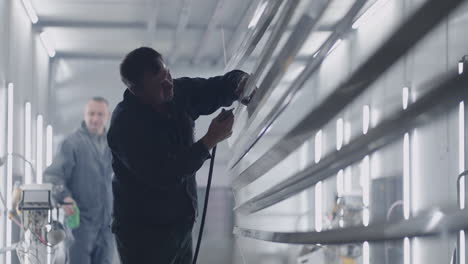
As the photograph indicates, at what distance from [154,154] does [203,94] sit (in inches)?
10.8

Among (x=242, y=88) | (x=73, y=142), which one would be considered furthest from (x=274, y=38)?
(x=73, y=142)

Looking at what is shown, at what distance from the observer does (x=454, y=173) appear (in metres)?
0.79

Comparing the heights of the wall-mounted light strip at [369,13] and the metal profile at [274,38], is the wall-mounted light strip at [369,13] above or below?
below

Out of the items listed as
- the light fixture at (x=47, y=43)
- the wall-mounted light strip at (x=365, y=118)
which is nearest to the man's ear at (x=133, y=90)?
the wall-mounted light strip at (x=365, y=118)

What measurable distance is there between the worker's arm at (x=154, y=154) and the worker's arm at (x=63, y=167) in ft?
8.80

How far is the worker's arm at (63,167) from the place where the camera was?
4641mm

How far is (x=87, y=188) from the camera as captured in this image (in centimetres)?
467

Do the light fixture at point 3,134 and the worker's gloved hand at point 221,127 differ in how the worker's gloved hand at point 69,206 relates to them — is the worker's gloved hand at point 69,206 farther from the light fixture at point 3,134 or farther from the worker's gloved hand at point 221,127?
the worker's gloved hand at point 221,127

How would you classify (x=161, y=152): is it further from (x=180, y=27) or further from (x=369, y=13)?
(x=180, y=27)

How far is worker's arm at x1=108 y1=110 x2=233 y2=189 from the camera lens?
1936 mm

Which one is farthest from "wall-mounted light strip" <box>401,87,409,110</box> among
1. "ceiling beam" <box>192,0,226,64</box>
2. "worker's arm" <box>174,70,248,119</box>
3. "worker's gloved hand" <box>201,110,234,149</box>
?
"ceiling beam" <box>192,0,226,64</box>

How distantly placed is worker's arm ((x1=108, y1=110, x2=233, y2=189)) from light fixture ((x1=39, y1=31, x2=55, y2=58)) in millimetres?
6012

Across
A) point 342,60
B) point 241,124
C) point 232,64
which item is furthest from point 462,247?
point 232,64

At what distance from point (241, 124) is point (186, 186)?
0.51 metres
